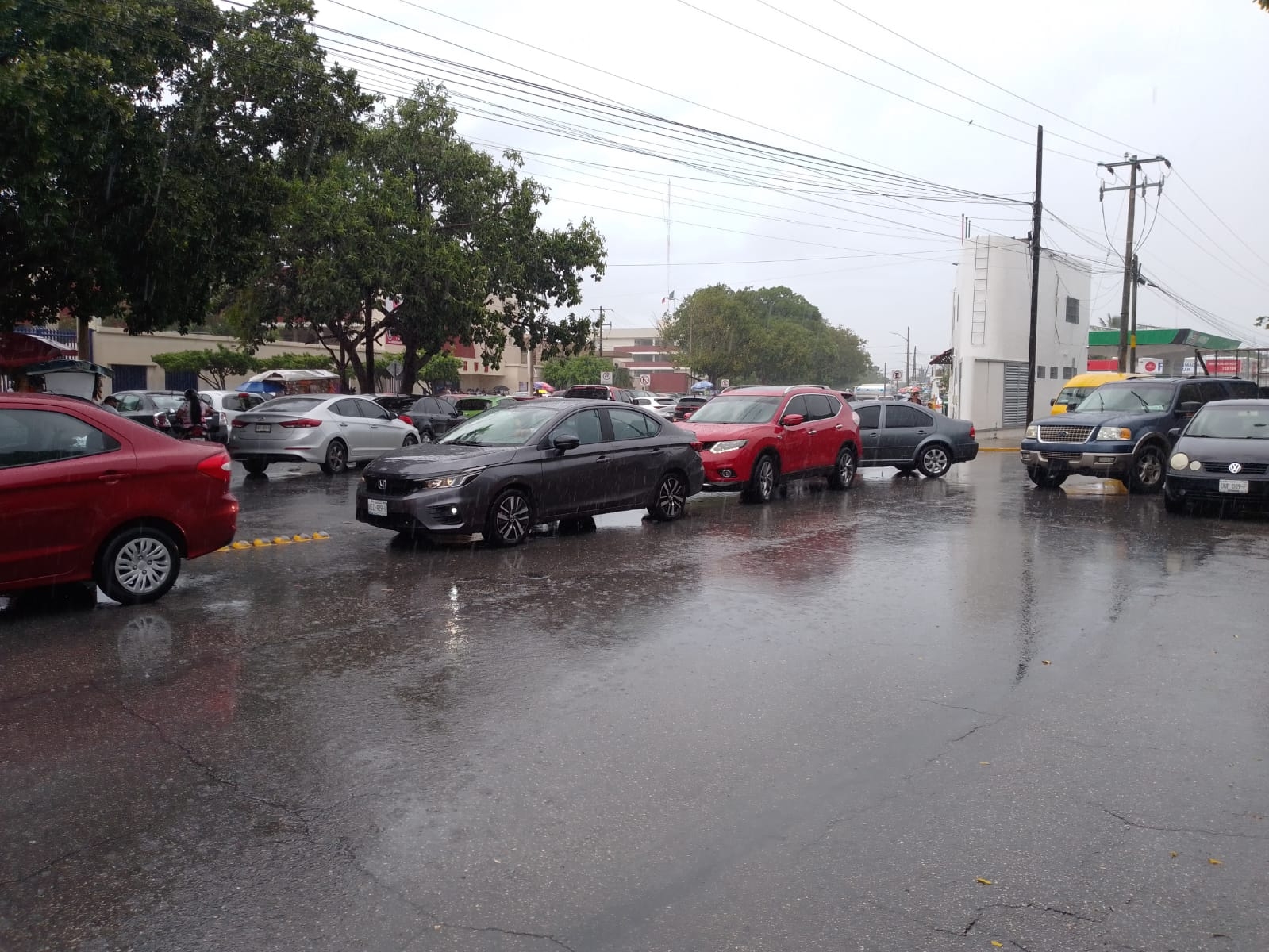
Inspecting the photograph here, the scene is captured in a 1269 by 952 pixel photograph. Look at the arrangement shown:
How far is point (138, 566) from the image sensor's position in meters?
8.22

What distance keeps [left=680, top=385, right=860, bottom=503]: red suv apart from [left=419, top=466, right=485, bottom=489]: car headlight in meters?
5.04

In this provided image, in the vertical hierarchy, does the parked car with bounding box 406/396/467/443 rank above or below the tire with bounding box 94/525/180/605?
above

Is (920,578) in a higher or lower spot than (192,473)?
lower

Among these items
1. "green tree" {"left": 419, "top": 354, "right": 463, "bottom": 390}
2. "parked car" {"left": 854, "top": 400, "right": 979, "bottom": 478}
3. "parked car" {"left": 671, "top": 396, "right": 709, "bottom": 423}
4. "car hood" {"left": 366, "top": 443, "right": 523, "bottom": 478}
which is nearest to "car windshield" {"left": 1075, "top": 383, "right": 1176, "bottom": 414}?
"parked car" {"left": 854, "top": 400, "right": 979, "bottom": 478}

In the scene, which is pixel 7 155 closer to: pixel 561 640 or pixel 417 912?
pixel 561 640

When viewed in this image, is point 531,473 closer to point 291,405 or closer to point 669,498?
point 669,498

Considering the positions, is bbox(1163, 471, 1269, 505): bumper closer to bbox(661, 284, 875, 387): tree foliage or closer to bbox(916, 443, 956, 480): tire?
bbox(916, 443, 956, 480): tire

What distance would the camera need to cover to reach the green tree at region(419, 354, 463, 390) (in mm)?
64812

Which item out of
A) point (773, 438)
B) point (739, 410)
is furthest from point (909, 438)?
point (773, 438)

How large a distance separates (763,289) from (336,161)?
108738mm

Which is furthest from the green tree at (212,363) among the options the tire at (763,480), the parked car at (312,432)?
the tire at (763,480)

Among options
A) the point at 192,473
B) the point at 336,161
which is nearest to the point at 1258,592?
the point at 192,473

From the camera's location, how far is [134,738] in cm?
529

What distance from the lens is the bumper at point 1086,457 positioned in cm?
1722
